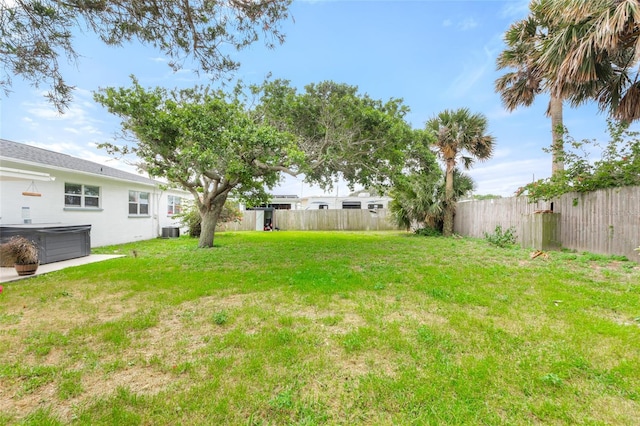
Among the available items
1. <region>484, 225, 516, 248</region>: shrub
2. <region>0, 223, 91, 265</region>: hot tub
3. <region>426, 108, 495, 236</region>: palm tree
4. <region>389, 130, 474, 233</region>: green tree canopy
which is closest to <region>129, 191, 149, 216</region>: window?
<region>0, 223, 91, 265</region>: hot tub

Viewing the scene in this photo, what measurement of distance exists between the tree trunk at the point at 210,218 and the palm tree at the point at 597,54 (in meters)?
10.6

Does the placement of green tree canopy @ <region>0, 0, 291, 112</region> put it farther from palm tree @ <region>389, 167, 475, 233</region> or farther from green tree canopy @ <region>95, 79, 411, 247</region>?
palm tree @ <region>389, 167, 475, 233</region>

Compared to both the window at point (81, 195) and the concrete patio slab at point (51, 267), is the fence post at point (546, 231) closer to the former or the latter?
the concrete patio slab at point (51, 267)

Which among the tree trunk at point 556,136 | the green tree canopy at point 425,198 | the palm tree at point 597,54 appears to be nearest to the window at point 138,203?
the green tree canopy at point 425,198

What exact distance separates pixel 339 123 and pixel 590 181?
7379 millimetres

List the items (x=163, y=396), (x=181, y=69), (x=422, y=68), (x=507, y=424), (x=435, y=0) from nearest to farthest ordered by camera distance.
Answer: (x=507, y=424), (x=163, y=396), (x=181, y=69), (x=435, y=0), (x=422, y=68)

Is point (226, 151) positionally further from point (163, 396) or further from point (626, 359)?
point (626, 359)

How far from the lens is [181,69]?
515 centimetres

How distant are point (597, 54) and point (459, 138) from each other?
7194 millimetres

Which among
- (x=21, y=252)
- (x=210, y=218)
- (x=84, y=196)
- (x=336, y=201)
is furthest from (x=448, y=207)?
(x=84, y=196)

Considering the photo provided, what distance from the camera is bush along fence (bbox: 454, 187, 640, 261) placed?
708 cm

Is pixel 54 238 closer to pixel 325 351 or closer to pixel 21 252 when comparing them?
pixel 21 252

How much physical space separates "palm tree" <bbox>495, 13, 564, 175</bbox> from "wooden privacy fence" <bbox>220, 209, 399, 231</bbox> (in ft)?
39.0

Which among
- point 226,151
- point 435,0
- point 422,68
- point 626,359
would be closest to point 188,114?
point 226,151
